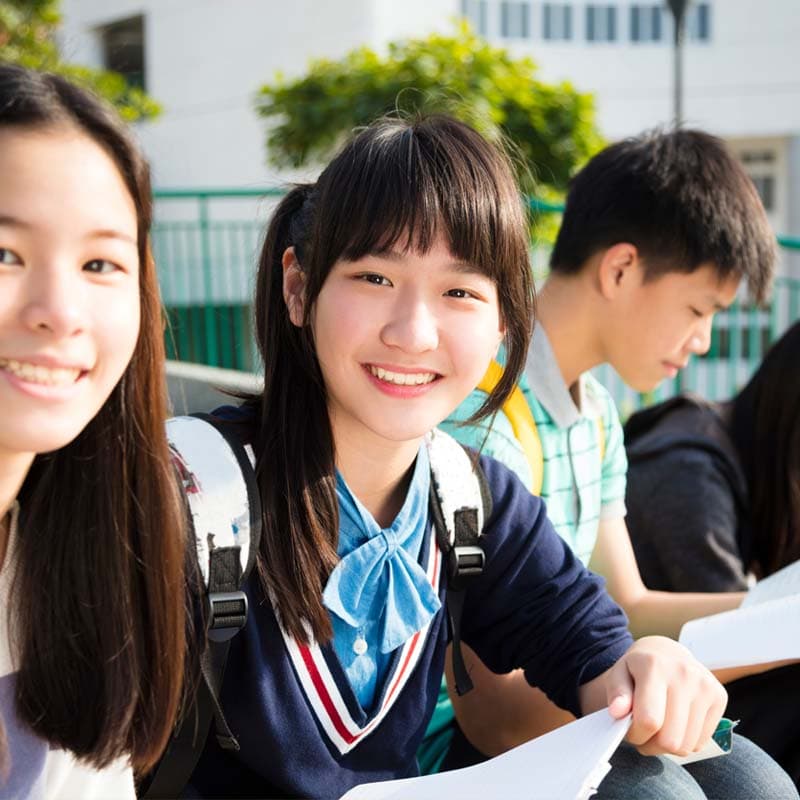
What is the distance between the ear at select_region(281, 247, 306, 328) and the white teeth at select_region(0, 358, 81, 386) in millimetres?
526

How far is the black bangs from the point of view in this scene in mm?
1582

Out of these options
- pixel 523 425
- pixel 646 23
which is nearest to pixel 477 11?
pixel 646 23

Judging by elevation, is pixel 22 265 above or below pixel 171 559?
above

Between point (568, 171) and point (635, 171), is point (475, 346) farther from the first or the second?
point (568, 171)

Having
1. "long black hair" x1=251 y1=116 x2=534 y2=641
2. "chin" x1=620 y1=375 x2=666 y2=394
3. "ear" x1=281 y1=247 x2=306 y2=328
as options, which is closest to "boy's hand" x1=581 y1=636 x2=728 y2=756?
"long black hair" x1=251 y1=116 x2=534 y2=641

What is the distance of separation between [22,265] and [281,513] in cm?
57

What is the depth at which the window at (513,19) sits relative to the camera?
17.2 metres

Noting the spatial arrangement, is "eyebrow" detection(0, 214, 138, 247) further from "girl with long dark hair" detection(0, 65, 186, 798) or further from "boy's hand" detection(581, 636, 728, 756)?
"boy's hand" detection(581, 636, 728, 756)

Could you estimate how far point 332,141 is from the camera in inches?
395

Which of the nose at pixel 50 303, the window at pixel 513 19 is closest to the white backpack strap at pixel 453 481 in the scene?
the nose at pixel 50 303

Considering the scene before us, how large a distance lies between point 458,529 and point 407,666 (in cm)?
21

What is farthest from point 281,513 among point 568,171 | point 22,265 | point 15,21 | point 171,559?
point 15,21

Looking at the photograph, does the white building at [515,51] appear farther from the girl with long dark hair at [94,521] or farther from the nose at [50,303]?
the nose at [50,303]

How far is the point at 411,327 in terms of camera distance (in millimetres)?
1580
